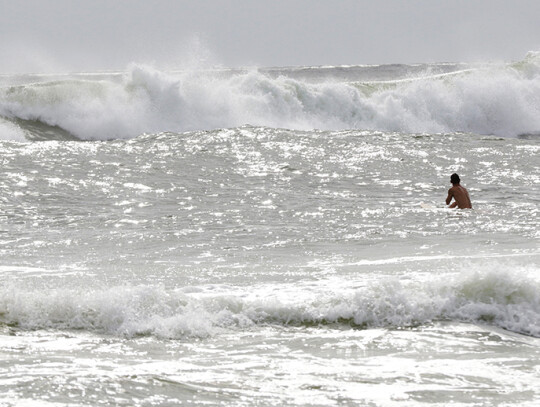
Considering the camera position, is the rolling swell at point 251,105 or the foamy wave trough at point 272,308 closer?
the foamy wave trough at point 272,308

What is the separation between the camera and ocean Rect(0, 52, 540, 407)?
18.0 ft

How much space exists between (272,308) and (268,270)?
1.68 m

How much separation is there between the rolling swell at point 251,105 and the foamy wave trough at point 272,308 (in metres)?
16.7

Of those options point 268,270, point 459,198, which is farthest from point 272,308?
point 459,198

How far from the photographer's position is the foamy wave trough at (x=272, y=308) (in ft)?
22.4

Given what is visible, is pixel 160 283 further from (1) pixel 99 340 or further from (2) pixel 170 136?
(2) pixel 170 136

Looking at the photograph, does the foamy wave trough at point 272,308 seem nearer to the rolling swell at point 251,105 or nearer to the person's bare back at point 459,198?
the person's bare back at point 459,198

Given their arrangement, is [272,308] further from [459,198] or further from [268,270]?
[459,198]

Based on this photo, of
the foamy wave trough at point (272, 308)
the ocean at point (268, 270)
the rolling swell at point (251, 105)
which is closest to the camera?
the ocean at point (268, 270)

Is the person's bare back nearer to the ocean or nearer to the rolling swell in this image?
the ocean

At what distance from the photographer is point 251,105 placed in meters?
26.7

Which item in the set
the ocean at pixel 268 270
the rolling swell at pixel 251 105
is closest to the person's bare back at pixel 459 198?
the ocean at pixel 268 270

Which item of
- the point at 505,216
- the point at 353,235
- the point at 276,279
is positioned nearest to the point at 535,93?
the point at 505,216

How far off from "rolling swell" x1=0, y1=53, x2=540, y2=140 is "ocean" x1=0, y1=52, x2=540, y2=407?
6.38ft
